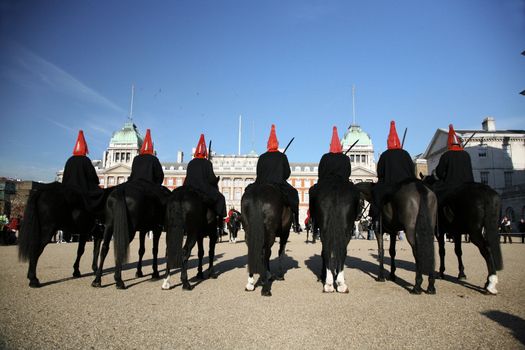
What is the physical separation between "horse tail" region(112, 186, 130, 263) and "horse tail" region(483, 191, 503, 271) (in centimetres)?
679

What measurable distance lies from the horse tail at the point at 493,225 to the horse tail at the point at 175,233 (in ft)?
18.9

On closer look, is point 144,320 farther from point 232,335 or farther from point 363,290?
point 363,290

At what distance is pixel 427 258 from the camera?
19.3 feet

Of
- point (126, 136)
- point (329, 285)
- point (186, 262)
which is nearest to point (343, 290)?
point (329, 285)

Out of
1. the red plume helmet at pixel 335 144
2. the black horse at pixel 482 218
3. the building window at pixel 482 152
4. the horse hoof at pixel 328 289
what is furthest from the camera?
the building window at pixel 482 152

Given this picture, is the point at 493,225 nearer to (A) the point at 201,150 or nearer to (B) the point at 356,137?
(A) the point at 201,150

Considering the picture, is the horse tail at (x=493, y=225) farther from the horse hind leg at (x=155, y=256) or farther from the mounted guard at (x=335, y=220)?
the horse hind leg at (x=155, y=256)

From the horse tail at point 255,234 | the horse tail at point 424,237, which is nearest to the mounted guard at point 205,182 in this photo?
the horse tail at point 255,234

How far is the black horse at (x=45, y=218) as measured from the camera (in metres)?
6.46

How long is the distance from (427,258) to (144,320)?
475 cm

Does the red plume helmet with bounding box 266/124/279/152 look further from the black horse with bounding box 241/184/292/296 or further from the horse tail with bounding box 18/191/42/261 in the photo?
the horse tail with bounding box 18/191/42/261

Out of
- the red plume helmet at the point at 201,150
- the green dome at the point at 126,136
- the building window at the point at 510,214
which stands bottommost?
the building window at the point at 510,214

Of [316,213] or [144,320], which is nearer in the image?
[144,320]

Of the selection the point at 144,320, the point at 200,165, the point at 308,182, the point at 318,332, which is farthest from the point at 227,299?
the point at 308,182
